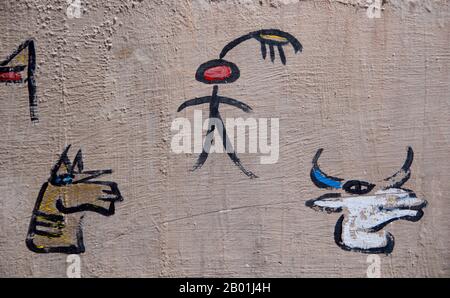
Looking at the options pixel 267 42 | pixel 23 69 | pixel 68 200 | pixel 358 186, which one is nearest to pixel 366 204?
pixel 358 186

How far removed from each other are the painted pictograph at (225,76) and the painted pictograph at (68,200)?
50 centimetres

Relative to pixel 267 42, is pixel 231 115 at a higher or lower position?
lower

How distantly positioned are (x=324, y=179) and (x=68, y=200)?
4.37ft

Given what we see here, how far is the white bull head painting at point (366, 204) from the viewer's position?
3.12m

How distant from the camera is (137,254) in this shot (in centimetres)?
316

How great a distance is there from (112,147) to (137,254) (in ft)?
1.88

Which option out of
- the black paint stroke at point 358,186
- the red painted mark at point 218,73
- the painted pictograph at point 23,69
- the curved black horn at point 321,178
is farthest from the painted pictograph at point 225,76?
the painted pictograph at point 23,69

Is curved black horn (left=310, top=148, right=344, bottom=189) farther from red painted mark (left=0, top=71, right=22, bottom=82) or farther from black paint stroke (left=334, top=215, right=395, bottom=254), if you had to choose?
red painted mark (left=0, top=71, right=22, bottom=82)

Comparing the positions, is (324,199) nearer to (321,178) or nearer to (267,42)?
(321,178)

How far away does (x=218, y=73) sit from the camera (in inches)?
122

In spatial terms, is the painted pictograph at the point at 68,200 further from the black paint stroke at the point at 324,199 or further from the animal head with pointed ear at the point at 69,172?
the black paint stroke at the point at 324,199

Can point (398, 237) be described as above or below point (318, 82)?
below
